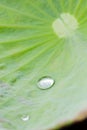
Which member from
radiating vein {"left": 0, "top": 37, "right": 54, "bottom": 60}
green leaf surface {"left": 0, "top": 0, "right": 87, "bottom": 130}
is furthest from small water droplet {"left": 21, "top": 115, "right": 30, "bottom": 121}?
radiating vein {"left": 0, "top": 37, "right": 54, "bottom": 60}

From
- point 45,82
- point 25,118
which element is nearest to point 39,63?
point 45,82

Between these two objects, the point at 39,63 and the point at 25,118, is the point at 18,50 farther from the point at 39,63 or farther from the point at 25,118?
the point at 25,118

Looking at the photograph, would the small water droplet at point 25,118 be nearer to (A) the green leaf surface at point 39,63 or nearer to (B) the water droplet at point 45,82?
(A) the green leaf surface at point 39,63

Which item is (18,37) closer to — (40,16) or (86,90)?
(40,16)

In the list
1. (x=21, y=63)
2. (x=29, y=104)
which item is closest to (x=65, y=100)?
(x=29, y=104)

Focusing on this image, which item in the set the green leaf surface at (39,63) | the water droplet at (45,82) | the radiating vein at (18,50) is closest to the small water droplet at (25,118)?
the green leaf surface at (39,63)
